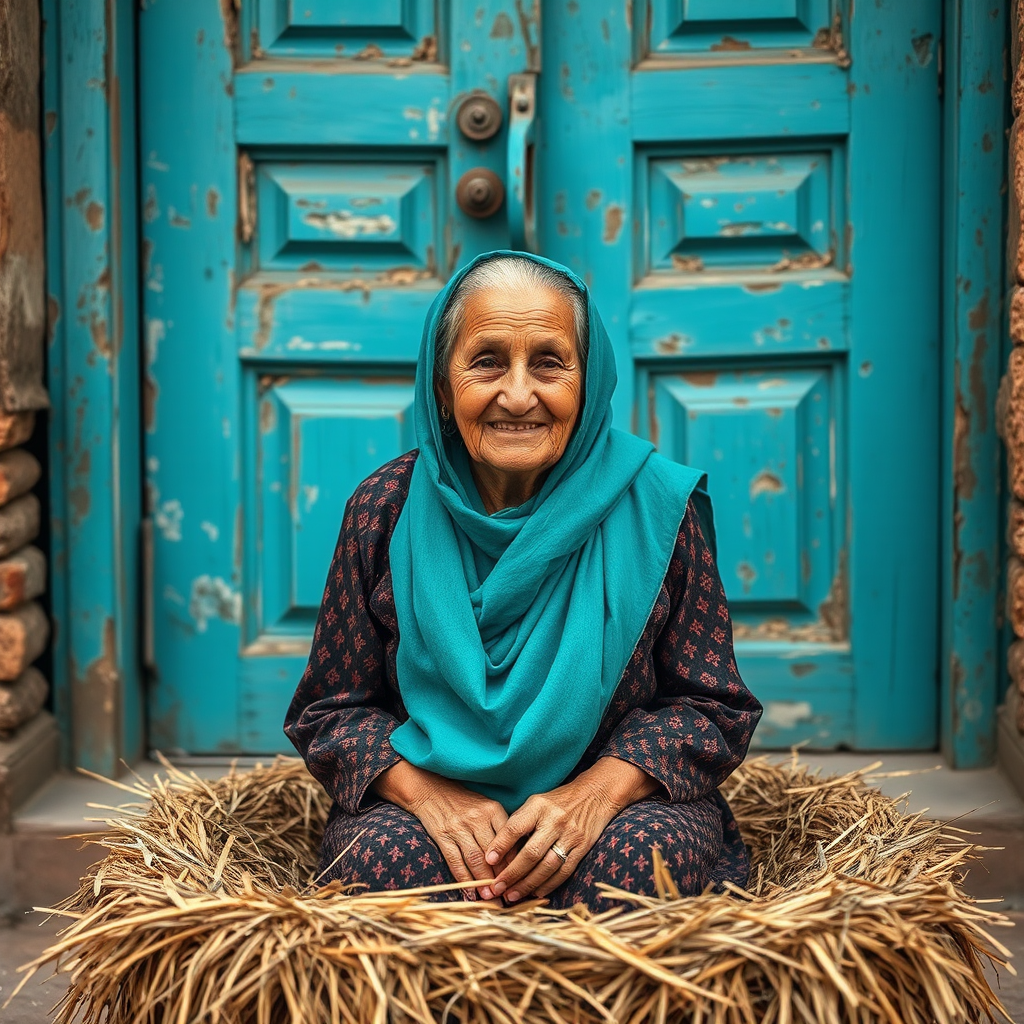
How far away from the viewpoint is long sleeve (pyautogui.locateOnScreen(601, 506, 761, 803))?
1.91 metres

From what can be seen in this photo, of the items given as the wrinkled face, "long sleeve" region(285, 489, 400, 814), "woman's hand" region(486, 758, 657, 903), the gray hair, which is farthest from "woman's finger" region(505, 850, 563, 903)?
the gray hair

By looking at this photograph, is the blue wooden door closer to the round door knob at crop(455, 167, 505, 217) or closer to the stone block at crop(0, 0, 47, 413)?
the round door knob at crop(455, 167, 505, 217)

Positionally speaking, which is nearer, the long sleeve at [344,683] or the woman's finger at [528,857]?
the woman's finger at [528,857]

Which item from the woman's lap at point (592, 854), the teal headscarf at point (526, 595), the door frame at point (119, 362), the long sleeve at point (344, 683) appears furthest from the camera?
the door frame at point (119, 362)

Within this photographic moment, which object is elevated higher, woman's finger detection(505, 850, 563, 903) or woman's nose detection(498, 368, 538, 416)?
woman's nose detection(498, 368, 538, 416)

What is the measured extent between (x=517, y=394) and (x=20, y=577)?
4.67 feet

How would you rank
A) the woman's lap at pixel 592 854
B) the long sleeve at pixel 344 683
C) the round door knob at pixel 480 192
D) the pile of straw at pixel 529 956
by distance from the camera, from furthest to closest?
the round door knob at pixel 480 192 < the long sleeve at pixel 344 683 < the woman's lap at pixel 592 854 < the pile of straw at pixel 529 956

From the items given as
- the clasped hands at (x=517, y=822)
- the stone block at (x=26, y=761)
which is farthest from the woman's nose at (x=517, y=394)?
the stone block at (x=26, y=761)

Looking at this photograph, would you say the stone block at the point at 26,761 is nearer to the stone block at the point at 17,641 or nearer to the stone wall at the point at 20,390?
the stone wall at the point at 20,390

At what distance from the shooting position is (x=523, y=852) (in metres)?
1.77

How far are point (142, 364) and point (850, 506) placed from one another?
5.87 feet

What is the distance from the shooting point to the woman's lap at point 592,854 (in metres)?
1.76

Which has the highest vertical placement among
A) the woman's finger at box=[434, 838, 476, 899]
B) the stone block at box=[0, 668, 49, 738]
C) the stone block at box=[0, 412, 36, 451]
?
the stone block at box=[0, 412, 36, 451]

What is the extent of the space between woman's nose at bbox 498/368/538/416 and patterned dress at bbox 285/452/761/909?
30cm
